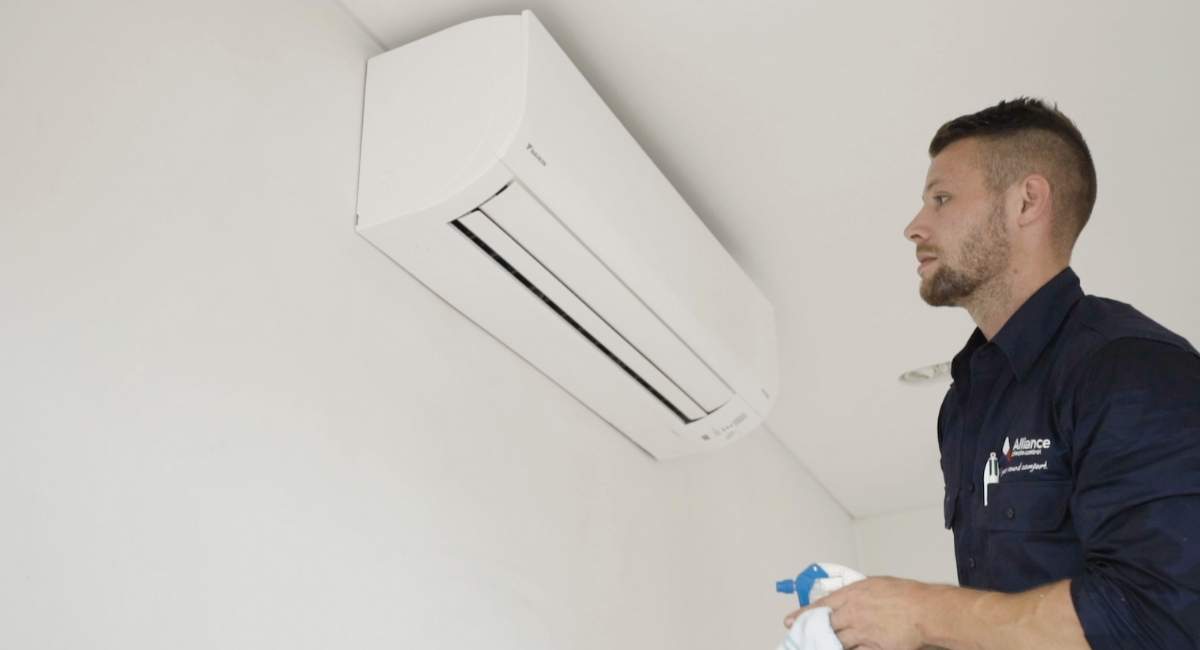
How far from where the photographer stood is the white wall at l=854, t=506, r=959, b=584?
4266 mm

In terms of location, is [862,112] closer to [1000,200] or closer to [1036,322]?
[1000,200]

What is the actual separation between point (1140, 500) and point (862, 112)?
138cm

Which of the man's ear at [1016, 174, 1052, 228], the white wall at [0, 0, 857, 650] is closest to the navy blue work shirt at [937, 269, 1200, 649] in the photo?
the man's ear at [1016, 174, 1052, 228]

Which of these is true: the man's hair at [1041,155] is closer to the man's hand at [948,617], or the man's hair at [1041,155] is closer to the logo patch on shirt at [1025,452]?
the logo patch on shirt at [1025,452]

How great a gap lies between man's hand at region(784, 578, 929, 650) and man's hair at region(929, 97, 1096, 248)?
55 cm

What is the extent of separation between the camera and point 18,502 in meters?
1.19

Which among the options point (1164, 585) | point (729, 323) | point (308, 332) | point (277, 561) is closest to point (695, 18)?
point (729, 323)

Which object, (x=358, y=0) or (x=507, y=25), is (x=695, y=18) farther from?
(x=358, y=0)

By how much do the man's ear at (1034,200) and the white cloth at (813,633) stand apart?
0.59 metres

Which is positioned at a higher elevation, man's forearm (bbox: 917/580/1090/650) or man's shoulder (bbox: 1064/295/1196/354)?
man's shoulder (bbox: 1064/295/1196/354)

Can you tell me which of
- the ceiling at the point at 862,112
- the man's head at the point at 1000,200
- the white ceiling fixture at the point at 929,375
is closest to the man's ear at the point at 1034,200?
the man's head at the point at 1000,200

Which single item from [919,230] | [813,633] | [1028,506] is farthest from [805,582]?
[919,230]

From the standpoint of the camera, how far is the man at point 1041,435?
103cm

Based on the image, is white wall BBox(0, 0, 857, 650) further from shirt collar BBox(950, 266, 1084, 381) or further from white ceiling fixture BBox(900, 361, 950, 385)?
white ceiling fixture BBox(900, 361, 950, 385)
